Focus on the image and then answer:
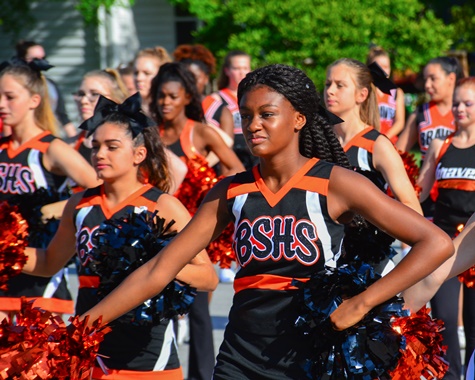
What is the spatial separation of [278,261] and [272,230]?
105mm

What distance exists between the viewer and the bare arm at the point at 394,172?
206 inches

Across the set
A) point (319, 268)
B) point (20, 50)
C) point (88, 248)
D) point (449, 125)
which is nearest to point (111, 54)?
point (20, 50)

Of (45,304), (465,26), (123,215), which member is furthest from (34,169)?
(465,26)

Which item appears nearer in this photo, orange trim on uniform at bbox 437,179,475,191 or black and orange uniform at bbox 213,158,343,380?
black and orange uniform at bbox 213,158,343,380

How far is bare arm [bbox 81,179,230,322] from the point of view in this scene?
3.37m

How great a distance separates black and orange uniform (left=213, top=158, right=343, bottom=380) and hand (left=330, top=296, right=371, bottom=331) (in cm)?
17

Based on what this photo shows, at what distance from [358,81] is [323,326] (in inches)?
123

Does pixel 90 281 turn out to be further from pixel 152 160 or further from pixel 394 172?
pixel 394 172

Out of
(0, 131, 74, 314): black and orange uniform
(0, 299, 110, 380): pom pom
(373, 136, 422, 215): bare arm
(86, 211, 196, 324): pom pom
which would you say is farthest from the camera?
(0, 131, 74, 314): black and orange uniform

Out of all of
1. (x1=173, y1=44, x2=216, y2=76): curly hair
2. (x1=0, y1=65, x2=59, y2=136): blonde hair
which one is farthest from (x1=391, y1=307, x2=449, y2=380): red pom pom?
(x1=173, y1=44, x2=216, y2=76): curly hair

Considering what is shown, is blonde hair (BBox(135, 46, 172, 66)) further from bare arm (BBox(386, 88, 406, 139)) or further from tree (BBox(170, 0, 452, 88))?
tree (BBox(170, 0, 452, 88))

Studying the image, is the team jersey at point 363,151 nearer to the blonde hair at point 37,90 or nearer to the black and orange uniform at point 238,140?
the blonde hair at point 37,90

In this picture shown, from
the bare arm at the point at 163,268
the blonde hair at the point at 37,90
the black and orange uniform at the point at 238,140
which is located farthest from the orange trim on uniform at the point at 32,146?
the black and orange uniform at the point at 238,140

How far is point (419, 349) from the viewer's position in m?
3.29
